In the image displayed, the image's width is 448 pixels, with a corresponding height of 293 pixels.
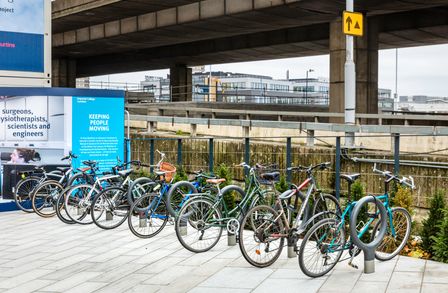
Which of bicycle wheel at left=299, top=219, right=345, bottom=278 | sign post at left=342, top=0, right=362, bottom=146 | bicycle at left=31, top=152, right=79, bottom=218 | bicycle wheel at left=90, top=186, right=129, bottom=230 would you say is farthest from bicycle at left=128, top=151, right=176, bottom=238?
sign post at left=342, top=0, right=362, bottom=146

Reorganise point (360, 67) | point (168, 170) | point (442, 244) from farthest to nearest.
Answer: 1. point (360, 67)
2. point (168, 170)
3. point (442, 244)

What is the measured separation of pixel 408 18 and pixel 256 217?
85.6 ft

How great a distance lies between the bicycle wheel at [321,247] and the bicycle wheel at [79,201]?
4.80 meters

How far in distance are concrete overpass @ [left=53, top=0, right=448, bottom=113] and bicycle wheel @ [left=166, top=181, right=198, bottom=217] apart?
17.8 meters

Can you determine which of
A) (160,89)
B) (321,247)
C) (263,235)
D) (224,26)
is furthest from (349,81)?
(160,89)

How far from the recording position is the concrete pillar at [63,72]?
53.0 meters

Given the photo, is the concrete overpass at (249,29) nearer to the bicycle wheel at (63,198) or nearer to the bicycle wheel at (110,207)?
the bicycle wheel at (63,198)

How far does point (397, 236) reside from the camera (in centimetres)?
795

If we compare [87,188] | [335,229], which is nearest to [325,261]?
[335,229]

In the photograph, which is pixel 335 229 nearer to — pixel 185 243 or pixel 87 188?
pixel 185 243

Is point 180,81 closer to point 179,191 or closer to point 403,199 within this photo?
point 179,191

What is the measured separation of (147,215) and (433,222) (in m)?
3.93

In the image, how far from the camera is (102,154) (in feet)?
41.6

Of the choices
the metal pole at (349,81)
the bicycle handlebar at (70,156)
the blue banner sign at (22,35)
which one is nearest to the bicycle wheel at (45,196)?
the bicycle handlebar at (70,156)
